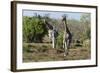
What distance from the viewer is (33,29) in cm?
203

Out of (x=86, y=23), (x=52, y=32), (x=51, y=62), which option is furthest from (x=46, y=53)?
(x=86, y=23)

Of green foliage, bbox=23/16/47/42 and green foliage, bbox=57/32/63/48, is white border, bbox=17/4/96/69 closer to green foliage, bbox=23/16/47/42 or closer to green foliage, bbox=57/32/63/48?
green foliage, bbox=23/16/47/42

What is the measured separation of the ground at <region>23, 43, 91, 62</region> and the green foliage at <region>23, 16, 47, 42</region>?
55mm

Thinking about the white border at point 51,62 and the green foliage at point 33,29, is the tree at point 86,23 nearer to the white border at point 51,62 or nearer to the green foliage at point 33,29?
the white border at point 51,62

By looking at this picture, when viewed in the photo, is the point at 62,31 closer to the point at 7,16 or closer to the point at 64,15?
the point at 64,15

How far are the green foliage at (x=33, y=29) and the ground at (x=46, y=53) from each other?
0.18 ft

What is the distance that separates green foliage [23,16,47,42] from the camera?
6.55 feet

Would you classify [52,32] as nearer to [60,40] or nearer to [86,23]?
[60,40]

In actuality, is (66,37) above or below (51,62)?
above

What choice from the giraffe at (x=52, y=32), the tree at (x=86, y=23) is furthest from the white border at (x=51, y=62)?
the giraffe at (x=52, y=32)

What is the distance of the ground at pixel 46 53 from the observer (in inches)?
79.2

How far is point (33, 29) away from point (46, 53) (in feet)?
0.85

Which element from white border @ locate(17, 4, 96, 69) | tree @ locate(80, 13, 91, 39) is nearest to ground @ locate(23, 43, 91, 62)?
white border @ locate(17, 4, 96, 69)

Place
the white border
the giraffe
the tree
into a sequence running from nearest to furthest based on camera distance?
1. the white border
2. the giraffe
3. the tree
